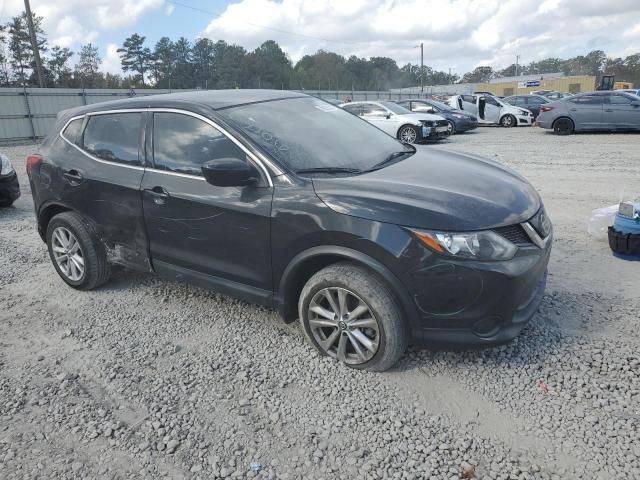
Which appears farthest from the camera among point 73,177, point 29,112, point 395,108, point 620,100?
point 29,112

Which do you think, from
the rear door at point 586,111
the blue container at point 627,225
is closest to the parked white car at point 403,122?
the rear door at point 586,111

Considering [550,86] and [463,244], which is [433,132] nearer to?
[463,244]

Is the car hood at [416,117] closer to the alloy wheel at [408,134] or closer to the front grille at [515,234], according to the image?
the alloy wheel at [408,134]

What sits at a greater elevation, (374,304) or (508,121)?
(374,304)

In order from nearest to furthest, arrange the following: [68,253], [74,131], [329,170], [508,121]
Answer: [329,170] < [74,131] < [68,253] < [508,121]

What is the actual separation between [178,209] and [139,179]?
1.54 ft

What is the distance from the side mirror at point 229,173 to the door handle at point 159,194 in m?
0.63

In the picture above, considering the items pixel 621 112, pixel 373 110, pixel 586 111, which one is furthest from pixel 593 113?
pixel 373 110

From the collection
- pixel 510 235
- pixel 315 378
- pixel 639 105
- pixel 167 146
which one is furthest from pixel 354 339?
pixel 639 105

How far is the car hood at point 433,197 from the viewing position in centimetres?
272

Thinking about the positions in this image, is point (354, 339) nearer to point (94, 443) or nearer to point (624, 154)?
point (94, 443)

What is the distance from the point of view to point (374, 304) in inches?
112

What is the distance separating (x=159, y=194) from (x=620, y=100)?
1615cm

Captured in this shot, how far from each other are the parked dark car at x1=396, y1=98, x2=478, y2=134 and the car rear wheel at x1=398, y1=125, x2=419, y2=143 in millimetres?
3468
